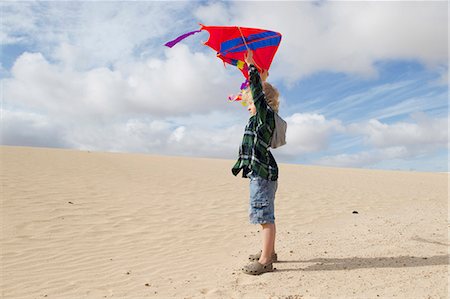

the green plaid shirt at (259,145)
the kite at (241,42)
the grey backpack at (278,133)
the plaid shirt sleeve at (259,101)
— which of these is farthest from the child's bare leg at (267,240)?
the kite at (241,42)

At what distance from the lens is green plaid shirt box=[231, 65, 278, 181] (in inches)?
162

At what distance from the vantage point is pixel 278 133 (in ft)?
13.9

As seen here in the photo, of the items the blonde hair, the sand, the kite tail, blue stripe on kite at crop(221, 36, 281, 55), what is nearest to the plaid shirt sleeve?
the blonde hair

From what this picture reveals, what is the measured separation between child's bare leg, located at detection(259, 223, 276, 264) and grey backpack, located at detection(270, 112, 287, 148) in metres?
0.87

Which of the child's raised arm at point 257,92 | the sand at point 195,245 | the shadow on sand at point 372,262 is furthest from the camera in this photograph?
the shadow on sand at point 372,262

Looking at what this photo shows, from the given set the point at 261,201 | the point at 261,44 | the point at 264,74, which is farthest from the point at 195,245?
the point at 261,44

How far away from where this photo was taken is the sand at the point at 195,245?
4.08 m

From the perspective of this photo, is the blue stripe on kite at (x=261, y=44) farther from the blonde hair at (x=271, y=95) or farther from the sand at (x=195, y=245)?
the sand at (x=195, y=245)

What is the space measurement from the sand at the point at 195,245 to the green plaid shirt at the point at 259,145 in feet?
3.85

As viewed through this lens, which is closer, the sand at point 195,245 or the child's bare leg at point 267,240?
the sand at point 195,245

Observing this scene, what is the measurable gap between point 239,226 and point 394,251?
10.6ft

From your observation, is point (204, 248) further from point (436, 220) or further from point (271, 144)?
point (436, 220)

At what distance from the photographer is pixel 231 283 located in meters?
4.18

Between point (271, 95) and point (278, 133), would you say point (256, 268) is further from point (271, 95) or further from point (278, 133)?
point (271, 95)
